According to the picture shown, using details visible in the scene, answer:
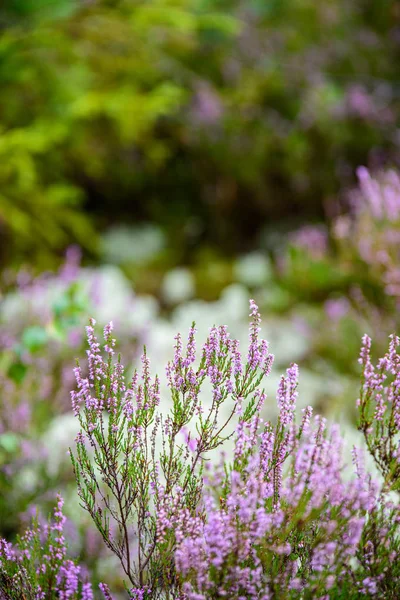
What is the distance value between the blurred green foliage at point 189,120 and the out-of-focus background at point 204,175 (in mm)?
21

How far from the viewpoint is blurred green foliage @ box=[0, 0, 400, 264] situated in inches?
169

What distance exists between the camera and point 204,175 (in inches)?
209

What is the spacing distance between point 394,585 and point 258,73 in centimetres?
515

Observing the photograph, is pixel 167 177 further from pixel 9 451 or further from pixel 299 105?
pixel 9 451

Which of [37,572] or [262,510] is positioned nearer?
[262,510]

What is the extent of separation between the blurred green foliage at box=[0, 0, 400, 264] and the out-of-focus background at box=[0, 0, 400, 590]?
21 mm

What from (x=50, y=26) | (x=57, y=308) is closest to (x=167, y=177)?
(x=50, y=26)

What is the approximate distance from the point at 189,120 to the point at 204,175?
0.53 metres

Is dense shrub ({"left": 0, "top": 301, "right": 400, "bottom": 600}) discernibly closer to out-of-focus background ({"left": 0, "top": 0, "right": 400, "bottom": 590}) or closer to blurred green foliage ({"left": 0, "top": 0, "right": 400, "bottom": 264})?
out-of-focus background ({"left": 0, "top": 0, "right": 400, "bottom": 590})

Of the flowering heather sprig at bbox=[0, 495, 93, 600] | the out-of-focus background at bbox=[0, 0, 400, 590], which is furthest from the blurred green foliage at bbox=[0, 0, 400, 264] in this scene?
the flowering heather sprig at bbox=[0, 495, 93, 600]

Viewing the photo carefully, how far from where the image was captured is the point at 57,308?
A: 7.19 feet

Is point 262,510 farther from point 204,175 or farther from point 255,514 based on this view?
point 204,175

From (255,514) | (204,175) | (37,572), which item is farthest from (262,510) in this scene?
(204,175)

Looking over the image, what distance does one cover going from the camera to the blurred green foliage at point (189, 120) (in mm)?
4293
